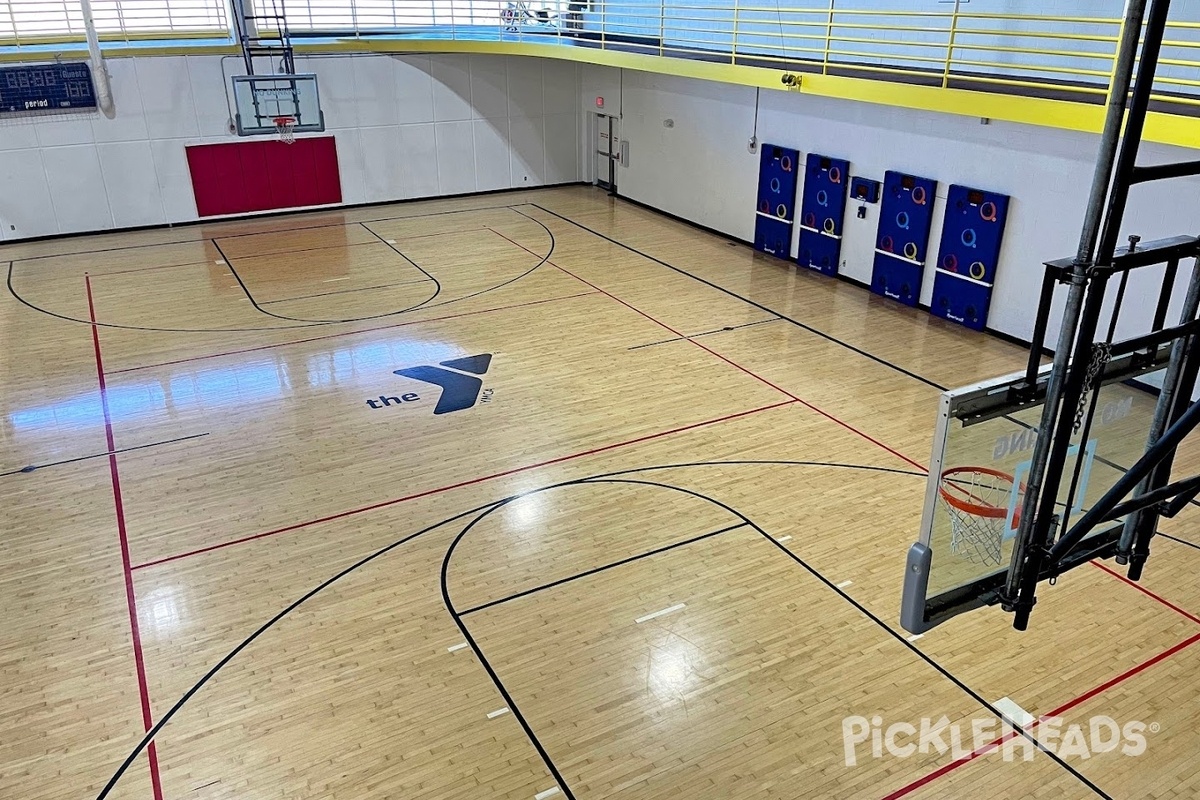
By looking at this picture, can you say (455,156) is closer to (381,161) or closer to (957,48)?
(381,161)

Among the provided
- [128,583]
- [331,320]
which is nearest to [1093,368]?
[128,583]

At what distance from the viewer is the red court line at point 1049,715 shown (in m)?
5.93

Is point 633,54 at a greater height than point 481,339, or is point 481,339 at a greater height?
point 633,54

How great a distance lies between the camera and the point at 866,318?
572 inches

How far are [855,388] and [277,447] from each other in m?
7.53

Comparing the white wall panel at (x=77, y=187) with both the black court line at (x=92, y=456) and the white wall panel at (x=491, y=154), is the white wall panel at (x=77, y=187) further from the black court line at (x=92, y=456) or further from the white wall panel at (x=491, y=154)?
the black court line at (x=92, y=456)

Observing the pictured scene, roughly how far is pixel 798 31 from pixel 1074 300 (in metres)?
Result: 15.2

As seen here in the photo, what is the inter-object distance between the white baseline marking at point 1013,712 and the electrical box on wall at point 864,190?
1060 centimetres

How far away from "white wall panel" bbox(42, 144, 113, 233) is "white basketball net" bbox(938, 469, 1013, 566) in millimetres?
20441

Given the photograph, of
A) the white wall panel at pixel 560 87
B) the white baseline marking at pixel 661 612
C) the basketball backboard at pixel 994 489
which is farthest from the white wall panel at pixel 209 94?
the basketball backboard at pixel 994 489

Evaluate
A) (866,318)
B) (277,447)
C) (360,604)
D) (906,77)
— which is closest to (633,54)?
(906,77)

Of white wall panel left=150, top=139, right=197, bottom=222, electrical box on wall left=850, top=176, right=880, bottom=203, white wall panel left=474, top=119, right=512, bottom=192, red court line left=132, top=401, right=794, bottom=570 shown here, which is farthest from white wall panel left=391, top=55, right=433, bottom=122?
red court line left=132, top=401, right=794, bottom=570

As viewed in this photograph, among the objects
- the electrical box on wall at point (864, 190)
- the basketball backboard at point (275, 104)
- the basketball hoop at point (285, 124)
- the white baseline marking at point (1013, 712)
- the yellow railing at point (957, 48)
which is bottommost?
the white baseline marking at point (1013, 712)

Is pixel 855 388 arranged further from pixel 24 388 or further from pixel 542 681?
pixel 24 388
